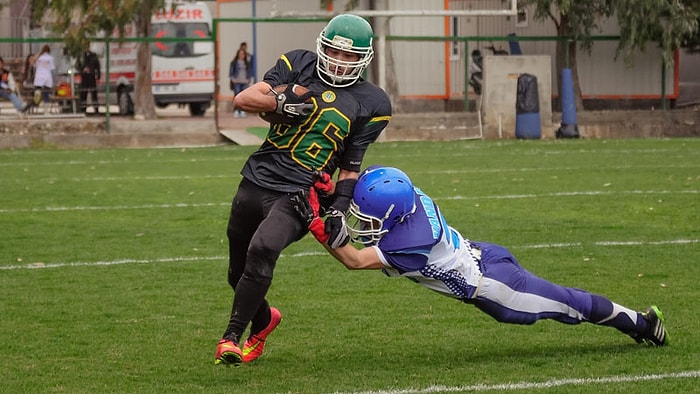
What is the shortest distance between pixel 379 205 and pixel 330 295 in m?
2.49

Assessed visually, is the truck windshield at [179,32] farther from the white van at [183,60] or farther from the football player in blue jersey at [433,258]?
the football player in blue jersey at [433,258]

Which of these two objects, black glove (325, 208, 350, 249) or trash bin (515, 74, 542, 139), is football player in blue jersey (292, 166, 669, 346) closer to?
black glove (325, 208, 350, 249)

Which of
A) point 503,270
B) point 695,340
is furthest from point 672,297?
point 503,270

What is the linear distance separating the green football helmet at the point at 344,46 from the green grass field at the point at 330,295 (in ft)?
4.76

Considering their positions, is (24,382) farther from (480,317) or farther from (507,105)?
(507,105)

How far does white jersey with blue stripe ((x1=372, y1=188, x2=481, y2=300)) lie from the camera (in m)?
5.73

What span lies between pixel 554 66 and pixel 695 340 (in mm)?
20422

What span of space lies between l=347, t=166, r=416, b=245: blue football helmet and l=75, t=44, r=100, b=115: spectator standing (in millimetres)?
18944

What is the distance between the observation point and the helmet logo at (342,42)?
19.2 ft

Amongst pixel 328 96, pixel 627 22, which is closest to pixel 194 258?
pixel 328 96

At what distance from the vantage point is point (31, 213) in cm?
1248

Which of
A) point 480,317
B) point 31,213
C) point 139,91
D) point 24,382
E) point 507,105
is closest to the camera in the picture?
point 24,382

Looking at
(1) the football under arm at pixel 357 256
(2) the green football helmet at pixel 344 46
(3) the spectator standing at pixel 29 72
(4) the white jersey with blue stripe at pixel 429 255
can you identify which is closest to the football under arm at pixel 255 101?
(2) the green football helmet at pixel 344 46

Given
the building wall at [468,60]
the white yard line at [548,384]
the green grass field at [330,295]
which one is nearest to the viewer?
the white yard line at [548,384]
